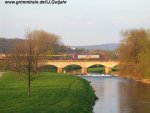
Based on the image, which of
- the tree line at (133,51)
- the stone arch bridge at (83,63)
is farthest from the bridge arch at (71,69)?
the tree line at (133,51)

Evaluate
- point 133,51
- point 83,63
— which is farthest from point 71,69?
point 133,51

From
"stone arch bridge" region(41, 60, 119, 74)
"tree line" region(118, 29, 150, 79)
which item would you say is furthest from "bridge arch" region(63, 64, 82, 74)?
"tree line" region(118, 29, 150, 79)

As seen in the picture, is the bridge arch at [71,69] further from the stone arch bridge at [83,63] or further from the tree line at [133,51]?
the tree line at [133,51]

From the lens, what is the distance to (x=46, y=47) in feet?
424

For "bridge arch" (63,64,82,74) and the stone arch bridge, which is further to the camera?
"bridge arch" (63,64,82,74)

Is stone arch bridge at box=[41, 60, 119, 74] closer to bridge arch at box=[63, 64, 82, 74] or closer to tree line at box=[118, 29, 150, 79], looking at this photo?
bridge arch at box=[63, 64, 82, 74]

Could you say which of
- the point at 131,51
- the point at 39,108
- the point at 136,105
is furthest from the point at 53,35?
the point at 39,108

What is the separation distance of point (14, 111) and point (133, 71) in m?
65.9

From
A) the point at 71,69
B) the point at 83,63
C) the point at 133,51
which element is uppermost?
the point at 133,51

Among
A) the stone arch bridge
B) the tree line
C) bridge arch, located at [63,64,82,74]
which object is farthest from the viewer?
bridge arch, located at [63,64,82,74]

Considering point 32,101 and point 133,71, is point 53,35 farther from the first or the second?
point 32,101

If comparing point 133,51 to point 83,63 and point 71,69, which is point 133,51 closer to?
point 83,63

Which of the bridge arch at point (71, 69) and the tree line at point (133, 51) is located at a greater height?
the tree line at point (133, 51)

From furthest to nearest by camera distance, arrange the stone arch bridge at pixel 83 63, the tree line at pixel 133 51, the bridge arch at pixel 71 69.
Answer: the bridge arch at pixel 71 69, the stone arch bridge at pixel 83 63, the tree line at pixel 133 51
